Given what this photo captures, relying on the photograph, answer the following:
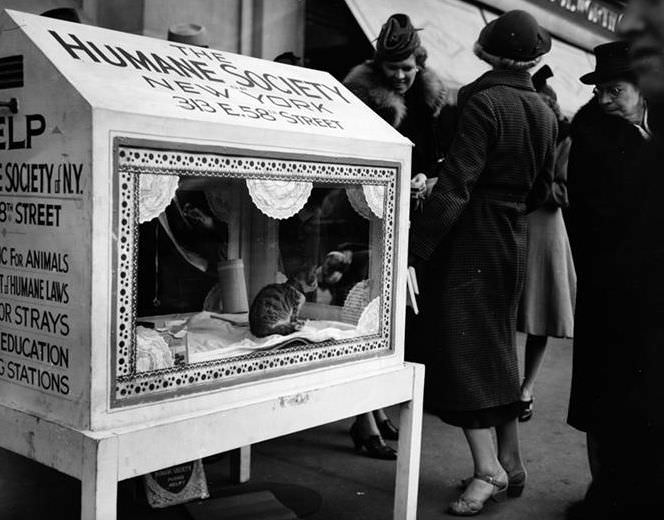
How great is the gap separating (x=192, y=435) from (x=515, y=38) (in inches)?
70.5

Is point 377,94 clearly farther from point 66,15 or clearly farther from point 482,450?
point 482,450

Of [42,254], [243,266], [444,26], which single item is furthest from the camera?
[444,26]

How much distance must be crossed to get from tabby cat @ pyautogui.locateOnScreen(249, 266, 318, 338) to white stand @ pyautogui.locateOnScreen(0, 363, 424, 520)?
24 centimetres

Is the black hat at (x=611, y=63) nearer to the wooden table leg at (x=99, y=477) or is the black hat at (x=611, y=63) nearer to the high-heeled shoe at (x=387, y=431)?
the high-heeled shoe at (x=387, y=431)

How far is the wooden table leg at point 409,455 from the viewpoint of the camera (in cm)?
257

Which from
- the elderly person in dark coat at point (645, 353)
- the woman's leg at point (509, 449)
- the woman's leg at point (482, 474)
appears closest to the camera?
the elderly person in dark coat at point (645, 353)

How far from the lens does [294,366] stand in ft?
7.54

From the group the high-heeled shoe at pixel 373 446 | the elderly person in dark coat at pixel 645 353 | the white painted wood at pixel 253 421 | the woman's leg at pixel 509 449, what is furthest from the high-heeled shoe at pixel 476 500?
the elderly person in dark coat at pixel 645 353

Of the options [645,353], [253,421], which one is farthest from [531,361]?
[645,353]

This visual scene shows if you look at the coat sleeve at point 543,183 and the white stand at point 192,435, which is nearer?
the white stand at point 192,435

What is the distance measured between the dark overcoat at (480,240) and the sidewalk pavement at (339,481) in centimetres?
41

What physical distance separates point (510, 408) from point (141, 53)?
177 centimetres

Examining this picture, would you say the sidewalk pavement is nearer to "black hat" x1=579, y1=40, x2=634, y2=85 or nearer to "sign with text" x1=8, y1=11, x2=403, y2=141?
"sign with text" x1=8, y1=11, x2=403, y2=141

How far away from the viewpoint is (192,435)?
1.98 meters
